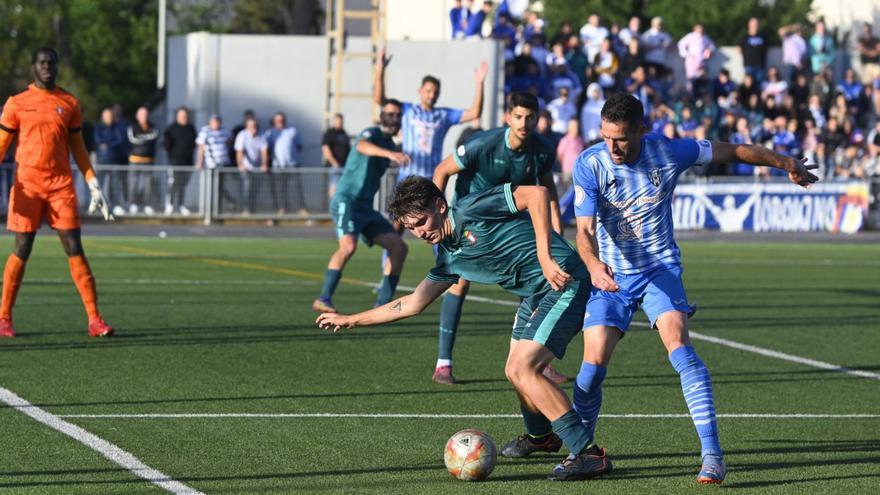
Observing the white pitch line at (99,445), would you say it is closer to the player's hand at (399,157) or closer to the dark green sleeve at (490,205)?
the dark green sleeve at (490,205)

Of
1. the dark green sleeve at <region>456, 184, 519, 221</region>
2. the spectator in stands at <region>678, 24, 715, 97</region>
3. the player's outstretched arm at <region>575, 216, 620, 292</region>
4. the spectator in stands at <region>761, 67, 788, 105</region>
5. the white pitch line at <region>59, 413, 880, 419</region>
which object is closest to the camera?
the player's outstretched arm at <region>575, 216, 620, 292</region>

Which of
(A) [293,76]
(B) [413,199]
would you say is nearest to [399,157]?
(B) [413,199]

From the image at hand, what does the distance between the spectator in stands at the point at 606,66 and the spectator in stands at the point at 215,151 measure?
8.08 meters

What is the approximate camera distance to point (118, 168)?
28.9 meters

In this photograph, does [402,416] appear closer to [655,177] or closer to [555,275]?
[555,275]

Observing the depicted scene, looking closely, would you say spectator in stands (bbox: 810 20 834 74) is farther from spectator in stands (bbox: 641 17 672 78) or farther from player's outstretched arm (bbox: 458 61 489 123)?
player's outstretched arm (bbox: 458 61 489 123)

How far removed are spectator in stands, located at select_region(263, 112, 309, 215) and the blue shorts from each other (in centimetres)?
2241

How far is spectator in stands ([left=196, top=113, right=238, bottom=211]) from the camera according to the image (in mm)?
29969

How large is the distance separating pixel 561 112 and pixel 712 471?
24511 millimetres

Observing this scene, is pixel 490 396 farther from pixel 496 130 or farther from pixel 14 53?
pixel 14 53

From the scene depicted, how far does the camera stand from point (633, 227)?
7863mm

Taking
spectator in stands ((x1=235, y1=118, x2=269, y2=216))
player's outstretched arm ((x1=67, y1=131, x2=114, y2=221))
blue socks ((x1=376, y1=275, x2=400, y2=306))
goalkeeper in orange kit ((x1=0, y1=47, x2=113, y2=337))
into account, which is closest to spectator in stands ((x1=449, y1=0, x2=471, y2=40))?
spectator in stands ((x1=235, y1=118, x2=269, y2=216))

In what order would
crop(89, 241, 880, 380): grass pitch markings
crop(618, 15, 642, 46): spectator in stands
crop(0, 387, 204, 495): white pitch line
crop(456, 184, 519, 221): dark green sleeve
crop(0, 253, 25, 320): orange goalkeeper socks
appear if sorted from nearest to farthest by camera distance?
crop(0, 387, 204, 495): white pitch line, crop(456, 184, 519, 221): dark green sleeve, crop(89, 241, 880, 380): grass pitch markings, crop(0, 253, 25, 320): orange goalkeeper socks, crop(618, 15, 642, 46): spectator in stands

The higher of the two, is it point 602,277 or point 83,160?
point 83,160
